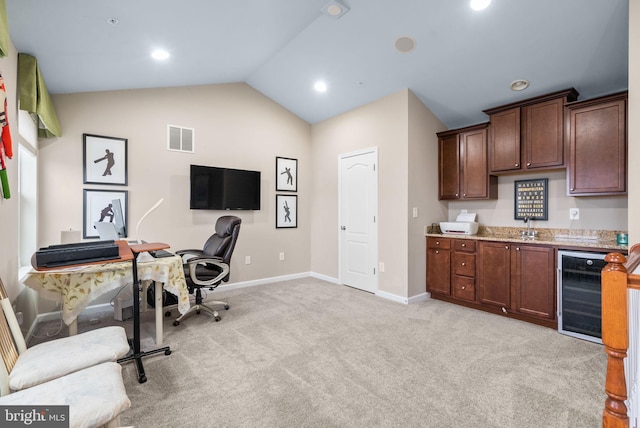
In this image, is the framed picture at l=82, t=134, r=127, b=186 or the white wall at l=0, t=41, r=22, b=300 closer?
the white wall at l=0, t=41, r=22, b=300

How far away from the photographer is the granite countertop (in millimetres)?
2879

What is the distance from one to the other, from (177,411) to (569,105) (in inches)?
168

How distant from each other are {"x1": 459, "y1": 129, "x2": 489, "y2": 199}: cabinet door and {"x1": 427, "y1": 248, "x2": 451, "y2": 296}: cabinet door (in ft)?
2.69

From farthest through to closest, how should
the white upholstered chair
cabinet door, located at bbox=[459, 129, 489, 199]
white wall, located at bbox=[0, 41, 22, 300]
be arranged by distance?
1. cabinet door, located at bbox=[459, 129, 489, 199]
2. white wall, located at bbox=[0, 41, 22, 300]
3. the white upholstered chair

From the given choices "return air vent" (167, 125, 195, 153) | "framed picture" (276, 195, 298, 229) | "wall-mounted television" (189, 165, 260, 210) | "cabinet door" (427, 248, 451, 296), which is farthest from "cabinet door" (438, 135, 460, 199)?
"return air vent" (167, 125, 195, 153)

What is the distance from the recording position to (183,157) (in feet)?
13.5

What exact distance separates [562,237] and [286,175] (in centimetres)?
379

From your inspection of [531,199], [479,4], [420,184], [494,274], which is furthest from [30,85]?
[531,199]

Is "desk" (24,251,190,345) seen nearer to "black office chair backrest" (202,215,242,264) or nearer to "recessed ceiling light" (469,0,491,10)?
"black office chair backrest" (202,215,242,264)

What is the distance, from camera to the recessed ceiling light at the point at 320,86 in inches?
163

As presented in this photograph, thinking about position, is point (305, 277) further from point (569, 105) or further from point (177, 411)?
point (569, 105)

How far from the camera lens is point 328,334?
2900mm

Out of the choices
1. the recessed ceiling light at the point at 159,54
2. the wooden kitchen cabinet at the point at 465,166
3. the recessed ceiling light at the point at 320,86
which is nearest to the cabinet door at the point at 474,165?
the wooden kitchen cabinet at the point at 465,166

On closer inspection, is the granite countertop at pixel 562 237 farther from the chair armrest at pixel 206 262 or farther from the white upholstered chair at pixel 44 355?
the white upholstered chair at pixel 44 355
